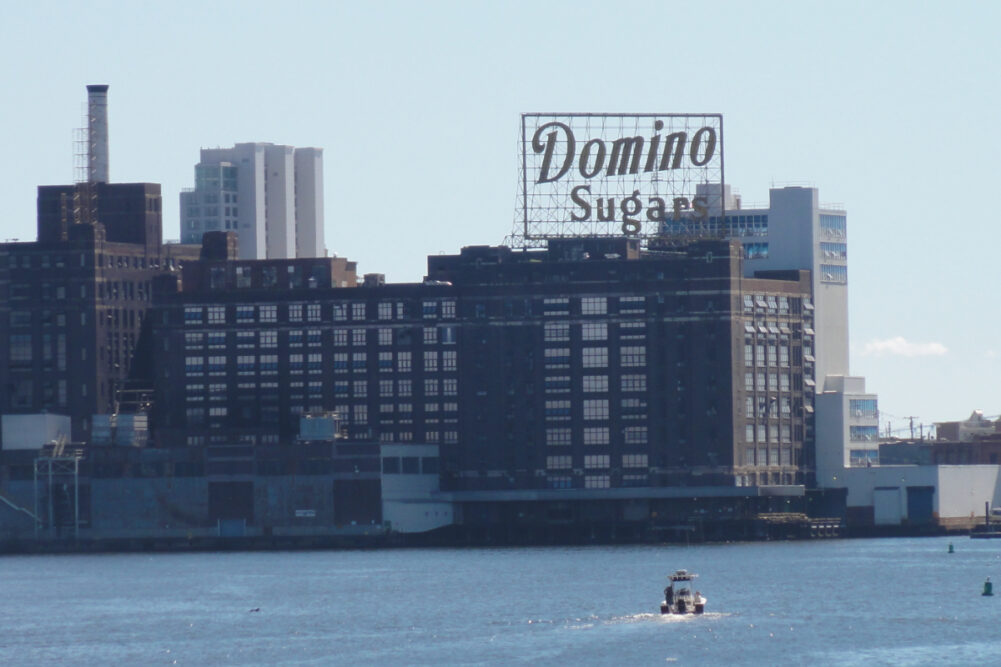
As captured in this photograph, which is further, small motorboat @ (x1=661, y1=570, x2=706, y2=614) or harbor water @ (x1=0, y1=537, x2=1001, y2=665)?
small motorboat @ (x1=661, y1=570, x2=706, y2=614)

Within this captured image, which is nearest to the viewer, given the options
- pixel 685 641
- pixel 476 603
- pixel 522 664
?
pixel 522 664

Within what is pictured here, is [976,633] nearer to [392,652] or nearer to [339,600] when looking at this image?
[392,652]

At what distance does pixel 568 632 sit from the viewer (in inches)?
6344

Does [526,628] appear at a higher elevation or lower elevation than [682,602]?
lower

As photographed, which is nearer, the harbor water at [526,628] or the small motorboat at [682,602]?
the harbor water at [526,628]

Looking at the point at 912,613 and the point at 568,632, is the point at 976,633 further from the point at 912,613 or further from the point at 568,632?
the point at 568,632

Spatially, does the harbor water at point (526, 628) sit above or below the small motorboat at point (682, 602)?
below

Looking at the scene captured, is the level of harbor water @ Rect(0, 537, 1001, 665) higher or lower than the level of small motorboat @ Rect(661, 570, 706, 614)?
lower

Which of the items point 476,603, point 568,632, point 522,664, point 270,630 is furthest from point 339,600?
point 522,664

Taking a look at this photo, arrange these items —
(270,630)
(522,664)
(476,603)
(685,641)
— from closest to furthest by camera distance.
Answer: (522,664) → (685,641) → (270,630) → (476,603)

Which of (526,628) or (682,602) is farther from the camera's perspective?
(682,602)

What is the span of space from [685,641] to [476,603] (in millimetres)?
35095

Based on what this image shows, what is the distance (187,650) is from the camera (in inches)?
6206

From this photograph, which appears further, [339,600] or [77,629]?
[339,600]
